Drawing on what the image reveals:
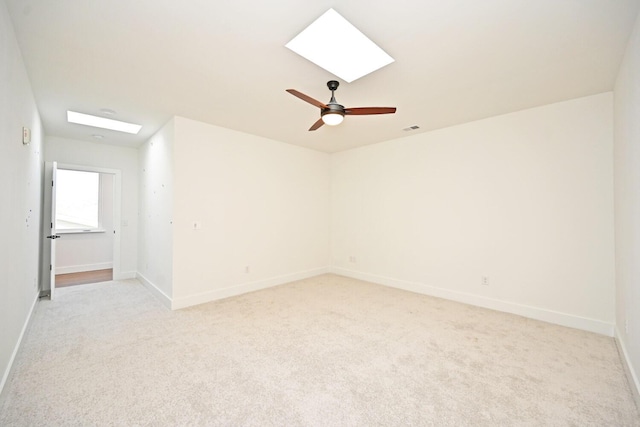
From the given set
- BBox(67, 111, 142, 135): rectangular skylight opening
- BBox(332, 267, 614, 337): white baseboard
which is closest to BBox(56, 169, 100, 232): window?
Answer: BBox(67, 111, 142, 135): rectangular skylight opening

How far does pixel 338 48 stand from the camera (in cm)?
219

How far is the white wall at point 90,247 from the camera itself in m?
5.98

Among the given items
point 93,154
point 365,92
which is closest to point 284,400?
point 365,92

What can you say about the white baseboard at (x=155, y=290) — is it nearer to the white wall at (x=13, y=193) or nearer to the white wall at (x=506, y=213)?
the white wall at (x=13, y=193)

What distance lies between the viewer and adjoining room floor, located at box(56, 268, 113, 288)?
16.6ft

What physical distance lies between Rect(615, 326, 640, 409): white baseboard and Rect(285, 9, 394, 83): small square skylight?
2.97 metres

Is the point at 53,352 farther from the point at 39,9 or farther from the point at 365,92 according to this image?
the point at 365,92

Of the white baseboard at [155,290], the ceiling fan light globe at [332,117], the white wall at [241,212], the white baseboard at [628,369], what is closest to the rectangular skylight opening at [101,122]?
the white wall at [241,212]

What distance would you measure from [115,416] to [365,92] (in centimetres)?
331

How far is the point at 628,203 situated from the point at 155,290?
555 cm

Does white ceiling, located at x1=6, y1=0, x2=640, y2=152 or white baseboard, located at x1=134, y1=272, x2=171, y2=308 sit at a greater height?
white ceiling, located at x1=6, y1=0, x2=640, y2=152

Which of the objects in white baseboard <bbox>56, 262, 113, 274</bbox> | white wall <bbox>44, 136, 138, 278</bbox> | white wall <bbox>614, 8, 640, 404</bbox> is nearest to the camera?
white wall <bbox>614, 8, 640, 404</bbox>

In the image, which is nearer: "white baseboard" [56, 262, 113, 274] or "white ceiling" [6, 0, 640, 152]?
"white ceiling" [6, 0, 640, 152]

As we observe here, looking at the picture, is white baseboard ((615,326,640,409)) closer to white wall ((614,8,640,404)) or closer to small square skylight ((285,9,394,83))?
white wall ((614,8,640,404))
